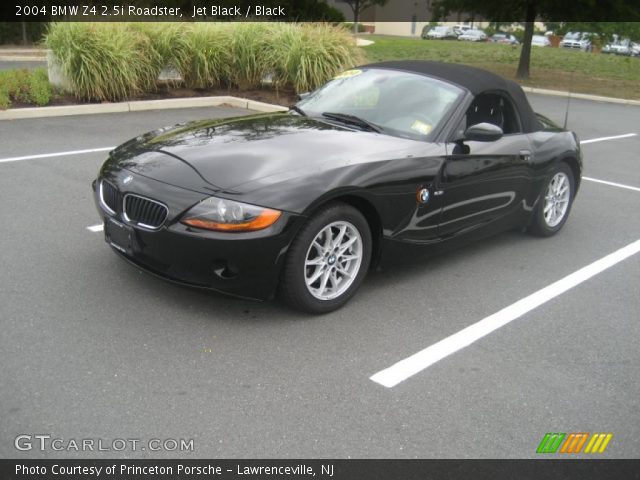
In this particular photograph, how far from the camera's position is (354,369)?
3688mm

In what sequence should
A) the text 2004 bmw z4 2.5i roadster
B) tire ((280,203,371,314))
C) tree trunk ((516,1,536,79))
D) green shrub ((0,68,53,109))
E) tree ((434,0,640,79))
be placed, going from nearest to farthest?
the text 2004 bmw z4 2.5i roadster < tire ((280,203,371,314)) < green shrub ((0,68,53,109)) < tree ((434,0,640,79)) < tree trunk ((516,1,536,79))

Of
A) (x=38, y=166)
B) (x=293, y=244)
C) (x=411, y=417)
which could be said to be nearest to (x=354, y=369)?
(x=411, y=417)

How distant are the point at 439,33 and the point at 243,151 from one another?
58469 mm

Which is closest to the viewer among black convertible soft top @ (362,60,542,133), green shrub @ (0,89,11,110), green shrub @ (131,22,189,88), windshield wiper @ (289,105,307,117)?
black convertible soft top @ (362,60,542,133)

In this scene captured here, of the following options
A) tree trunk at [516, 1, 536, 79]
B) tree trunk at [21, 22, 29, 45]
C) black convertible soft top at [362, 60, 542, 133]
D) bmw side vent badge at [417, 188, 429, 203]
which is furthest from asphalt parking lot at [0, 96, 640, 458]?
tree trunk at [21, 22, 29, 45]

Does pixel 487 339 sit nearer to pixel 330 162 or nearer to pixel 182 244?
pixel 330 162

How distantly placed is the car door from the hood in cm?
39

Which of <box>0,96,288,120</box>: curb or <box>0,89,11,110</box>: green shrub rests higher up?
<box>0,89,11,110</box>: green shrub

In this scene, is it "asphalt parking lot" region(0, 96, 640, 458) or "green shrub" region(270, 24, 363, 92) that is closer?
"asphalt parking lot" region(0, 96, 640, 458)
